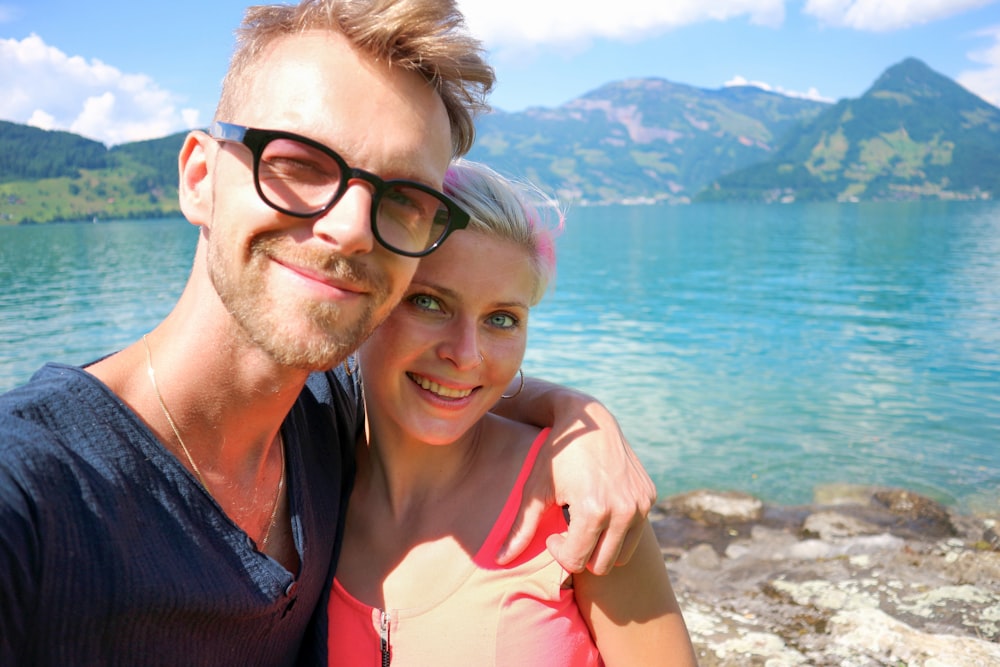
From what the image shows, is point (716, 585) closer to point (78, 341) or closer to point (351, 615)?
point (351, 615)

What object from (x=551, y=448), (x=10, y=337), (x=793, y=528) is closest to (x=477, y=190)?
(x=551, y=448)

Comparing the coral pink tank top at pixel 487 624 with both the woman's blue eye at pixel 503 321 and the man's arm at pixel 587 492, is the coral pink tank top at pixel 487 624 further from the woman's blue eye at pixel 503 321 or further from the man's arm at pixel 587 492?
the woman's blue eye at pixel 503 321

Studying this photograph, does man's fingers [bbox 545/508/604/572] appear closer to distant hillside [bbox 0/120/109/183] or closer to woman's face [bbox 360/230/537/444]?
woman's face [bbox 360/230/537/444]

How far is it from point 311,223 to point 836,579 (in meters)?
6.43

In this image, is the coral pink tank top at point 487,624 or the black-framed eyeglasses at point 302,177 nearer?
the black-framed eyeglasses at point 302,177

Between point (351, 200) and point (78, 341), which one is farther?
point (78, 341)

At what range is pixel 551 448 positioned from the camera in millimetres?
2961

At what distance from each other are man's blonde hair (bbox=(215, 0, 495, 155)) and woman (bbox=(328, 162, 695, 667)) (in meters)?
0.48

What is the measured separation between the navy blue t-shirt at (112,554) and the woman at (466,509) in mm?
441

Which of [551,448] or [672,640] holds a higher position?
[551,448]

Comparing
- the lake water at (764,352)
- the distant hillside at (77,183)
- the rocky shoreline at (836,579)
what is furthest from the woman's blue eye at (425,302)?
the distant hillside at (77,183)

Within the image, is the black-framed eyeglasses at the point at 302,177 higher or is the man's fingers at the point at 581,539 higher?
the black-framed eyeglasses at the point at 302,177

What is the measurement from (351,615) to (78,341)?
29.7 m

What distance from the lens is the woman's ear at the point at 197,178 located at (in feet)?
8.21
